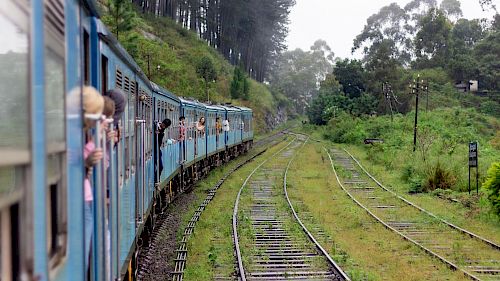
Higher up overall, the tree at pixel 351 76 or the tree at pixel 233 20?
the tree at pixel 233 20

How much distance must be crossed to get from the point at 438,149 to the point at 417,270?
1758cm

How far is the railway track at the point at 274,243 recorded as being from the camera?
9016 millimetres

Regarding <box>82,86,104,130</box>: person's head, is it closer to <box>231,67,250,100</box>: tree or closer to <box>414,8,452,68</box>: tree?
<box>231,67,250,100</box>: tree

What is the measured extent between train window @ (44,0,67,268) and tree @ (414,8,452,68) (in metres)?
66.9

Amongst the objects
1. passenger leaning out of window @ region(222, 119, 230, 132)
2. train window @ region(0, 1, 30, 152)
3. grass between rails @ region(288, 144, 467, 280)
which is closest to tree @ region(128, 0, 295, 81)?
passenger leaning out of window @ region(222, 119, 230, 132)

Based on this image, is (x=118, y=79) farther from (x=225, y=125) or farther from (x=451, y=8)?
(x=451, y=8)

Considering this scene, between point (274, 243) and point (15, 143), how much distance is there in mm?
9281

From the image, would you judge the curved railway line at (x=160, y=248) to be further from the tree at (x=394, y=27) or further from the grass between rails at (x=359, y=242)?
the tree at (x=394, y=27)

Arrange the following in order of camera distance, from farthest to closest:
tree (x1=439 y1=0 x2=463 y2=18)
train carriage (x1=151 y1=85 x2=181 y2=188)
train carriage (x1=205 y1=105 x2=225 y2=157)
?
tree (x1=439 y1=0 x2=463 y2=18)
train carriage (x1=205 y1=105 x2=225 y2=157)
train carriage (x1=151 y1=85 x2=181 y2=188)

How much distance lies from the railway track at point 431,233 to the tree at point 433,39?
50.7 metres

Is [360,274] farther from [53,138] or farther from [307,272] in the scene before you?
[53,138]

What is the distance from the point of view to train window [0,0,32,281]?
1918 mm

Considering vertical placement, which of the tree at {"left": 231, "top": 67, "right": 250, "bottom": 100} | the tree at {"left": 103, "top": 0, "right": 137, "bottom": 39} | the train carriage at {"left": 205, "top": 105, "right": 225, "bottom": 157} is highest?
the tree at {"left": 103, "top": 0, "right": 137, "bottom": 39}

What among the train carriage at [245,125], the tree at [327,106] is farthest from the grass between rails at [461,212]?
the tree at [327,106]
